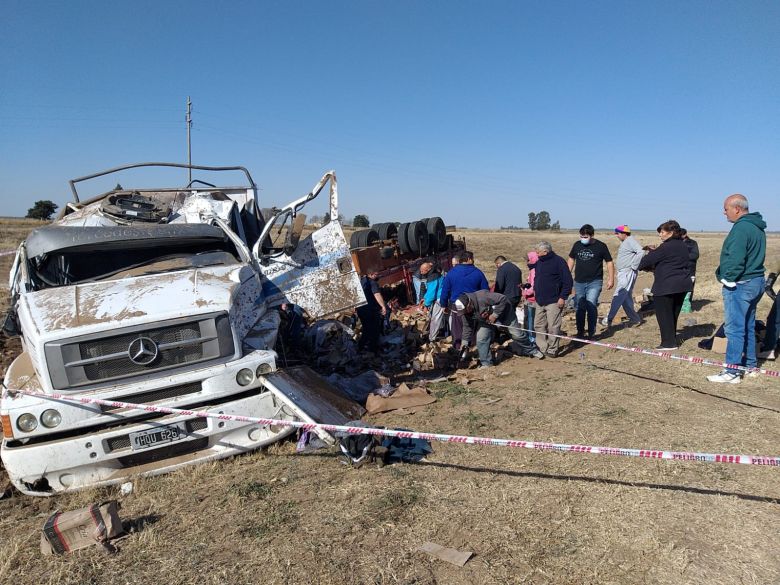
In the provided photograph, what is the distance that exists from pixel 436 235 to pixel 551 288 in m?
6.15

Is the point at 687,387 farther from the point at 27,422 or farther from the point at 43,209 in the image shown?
the point at 43,209

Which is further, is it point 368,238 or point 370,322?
point 368,238

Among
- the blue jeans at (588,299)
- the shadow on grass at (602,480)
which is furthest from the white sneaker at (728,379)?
the shadow on grass at (602,480)

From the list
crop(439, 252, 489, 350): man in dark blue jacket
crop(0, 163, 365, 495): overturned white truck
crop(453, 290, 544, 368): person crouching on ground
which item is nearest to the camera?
crop(0, 163, 365, 495): overturned white truck

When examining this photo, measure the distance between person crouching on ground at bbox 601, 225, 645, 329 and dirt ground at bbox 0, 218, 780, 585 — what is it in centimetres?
377

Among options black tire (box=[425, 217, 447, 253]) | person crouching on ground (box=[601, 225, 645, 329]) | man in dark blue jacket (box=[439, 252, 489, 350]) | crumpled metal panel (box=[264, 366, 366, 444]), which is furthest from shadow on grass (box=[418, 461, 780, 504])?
black tire (box=[425, 217, 447, 253])

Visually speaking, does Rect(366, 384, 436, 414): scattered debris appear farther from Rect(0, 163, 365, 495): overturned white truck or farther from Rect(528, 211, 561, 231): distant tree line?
Rect(528, 211, 561, 231): distant tree line

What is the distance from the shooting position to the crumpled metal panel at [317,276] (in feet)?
20.7

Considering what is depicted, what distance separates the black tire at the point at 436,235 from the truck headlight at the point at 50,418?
995 centimetres

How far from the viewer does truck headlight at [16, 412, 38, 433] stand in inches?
155

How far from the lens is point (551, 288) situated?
7641 mm

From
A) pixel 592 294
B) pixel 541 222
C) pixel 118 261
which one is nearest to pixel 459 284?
pixel 592 294

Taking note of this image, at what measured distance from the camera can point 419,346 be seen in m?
8.77

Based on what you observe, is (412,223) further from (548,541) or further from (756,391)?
(548,541)
